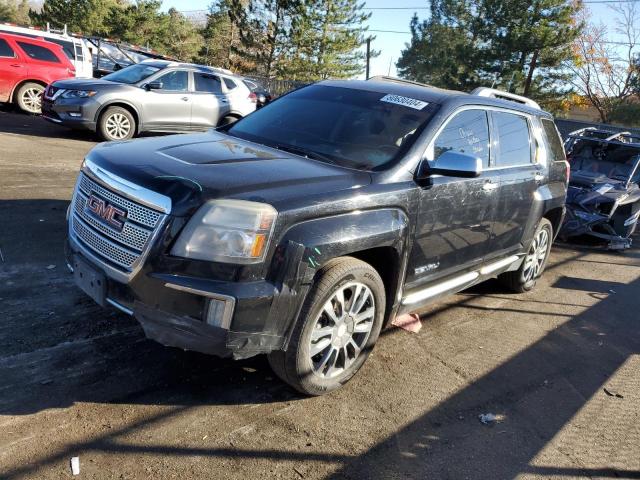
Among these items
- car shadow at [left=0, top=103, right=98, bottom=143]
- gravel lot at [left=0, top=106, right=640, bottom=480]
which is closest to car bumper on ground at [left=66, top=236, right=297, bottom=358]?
gravel lot at [left=0, top=106, right=640, bottom=480]

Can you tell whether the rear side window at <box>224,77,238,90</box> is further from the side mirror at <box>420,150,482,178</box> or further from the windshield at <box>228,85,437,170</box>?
the side mirror at <box>420,150,482,178</box>

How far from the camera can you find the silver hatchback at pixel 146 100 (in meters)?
10.9

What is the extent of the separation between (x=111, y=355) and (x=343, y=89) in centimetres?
269

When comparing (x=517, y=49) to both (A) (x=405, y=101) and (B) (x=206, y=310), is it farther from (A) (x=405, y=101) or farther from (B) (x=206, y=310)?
(B) (x=206, y=310)

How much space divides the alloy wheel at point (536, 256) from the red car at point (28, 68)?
1238cm

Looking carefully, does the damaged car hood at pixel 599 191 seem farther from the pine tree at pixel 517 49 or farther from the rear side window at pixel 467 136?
the pine tree at pixel 517 49

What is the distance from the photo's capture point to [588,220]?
27.6 feet

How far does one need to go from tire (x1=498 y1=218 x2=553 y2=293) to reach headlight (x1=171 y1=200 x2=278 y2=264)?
368cm

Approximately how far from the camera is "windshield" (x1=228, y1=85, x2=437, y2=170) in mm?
3883

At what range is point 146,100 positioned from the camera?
11359 millimetres

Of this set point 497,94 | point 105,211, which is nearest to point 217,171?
point 105,211

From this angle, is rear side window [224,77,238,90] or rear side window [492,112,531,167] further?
rear side window [224,77,238,90]

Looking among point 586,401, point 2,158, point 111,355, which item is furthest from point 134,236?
point 2,158

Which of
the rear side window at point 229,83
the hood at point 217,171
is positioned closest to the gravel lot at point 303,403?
the hood at point 217,171
